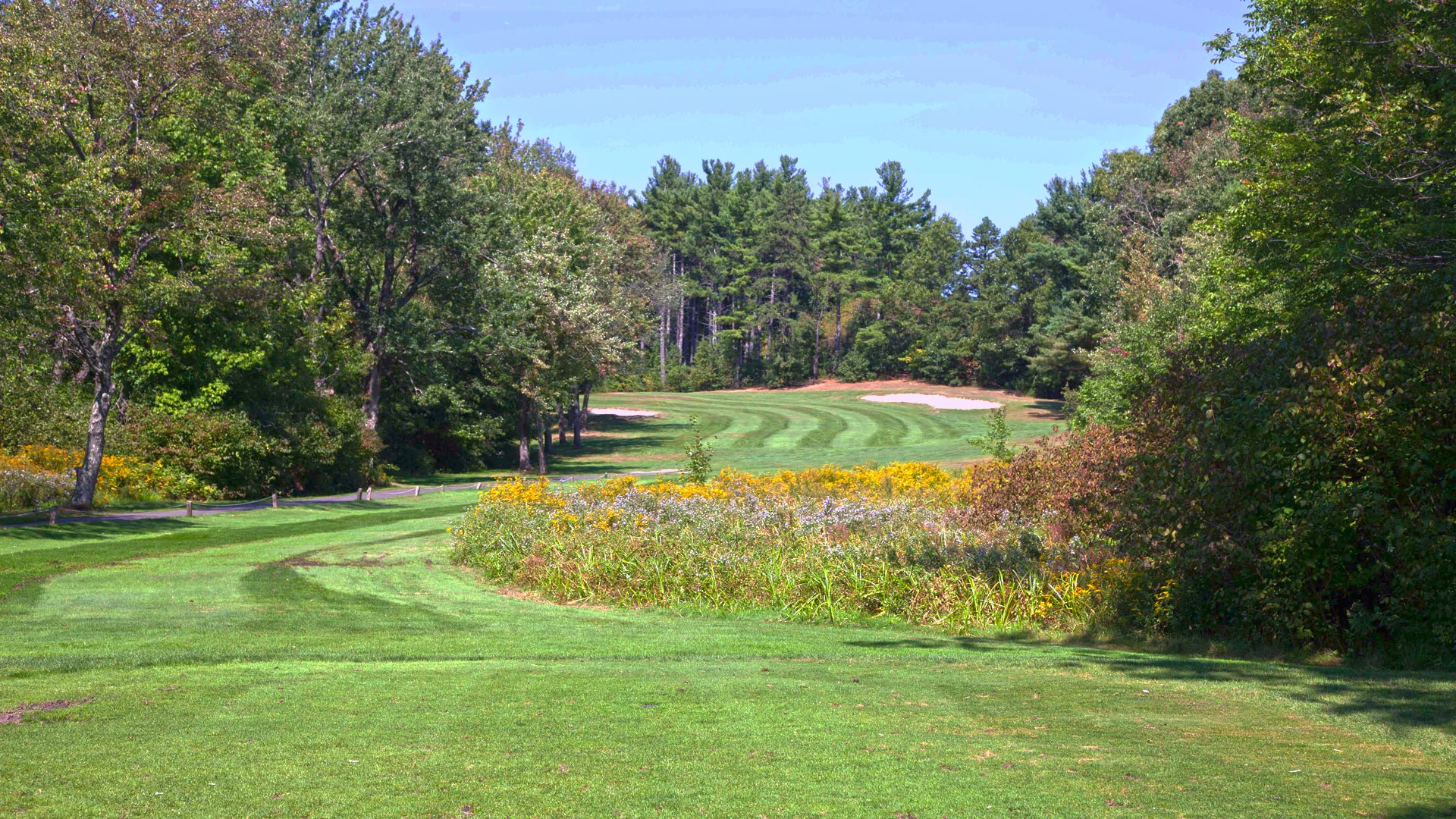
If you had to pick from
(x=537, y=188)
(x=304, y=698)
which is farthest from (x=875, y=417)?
(x=304, y=698)

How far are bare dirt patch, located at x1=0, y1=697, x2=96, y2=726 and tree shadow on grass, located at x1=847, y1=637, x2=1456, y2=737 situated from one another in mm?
7325

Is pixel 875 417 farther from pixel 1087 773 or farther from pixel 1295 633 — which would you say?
pixel 1087 773

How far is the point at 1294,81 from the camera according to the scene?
18594mm

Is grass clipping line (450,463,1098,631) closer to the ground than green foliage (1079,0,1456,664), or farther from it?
closer to the ground

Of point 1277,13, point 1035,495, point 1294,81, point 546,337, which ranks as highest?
point 1277,13

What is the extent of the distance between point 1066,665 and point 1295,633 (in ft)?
10.2

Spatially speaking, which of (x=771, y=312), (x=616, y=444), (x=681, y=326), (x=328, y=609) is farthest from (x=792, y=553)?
(x=681, y=326)

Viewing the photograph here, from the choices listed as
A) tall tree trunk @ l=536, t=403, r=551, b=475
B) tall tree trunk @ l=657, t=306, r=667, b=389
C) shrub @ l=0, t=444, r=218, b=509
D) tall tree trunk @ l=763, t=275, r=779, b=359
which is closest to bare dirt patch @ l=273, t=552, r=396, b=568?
shrub @ l=0, t=444, r=218, b=509

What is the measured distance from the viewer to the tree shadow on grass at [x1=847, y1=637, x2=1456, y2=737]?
7711mm

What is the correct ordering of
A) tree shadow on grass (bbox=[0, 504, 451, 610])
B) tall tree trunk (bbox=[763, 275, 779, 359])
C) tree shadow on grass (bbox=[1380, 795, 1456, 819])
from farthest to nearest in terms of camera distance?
tall tree trunk (bbox=[763, 275, 779, 359]) < tree shadow on grass (bbox=[0, 504, 451, 610]) < tree shadow on grass (bbox=[1380, 795, 1456, 819])

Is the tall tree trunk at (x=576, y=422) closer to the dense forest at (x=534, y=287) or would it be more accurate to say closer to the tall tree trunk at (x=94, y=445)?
the dense forest at (x=534, y=287)

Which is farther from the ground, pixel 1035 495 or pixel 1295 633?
pixel 1035 495

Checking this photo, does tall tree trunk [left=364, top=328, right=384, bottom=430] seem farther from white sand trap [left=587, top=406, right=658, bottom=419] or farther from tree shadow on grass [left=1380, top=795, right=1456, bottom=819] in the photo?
tree shadow on grass [left=1380, top=795, right=1456, bottom=819]

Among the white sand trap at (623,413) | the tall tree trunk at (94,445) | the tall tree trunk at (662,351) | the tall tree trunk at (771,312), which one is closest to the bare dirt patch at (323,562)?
the tall tree trunk at (94,445)
